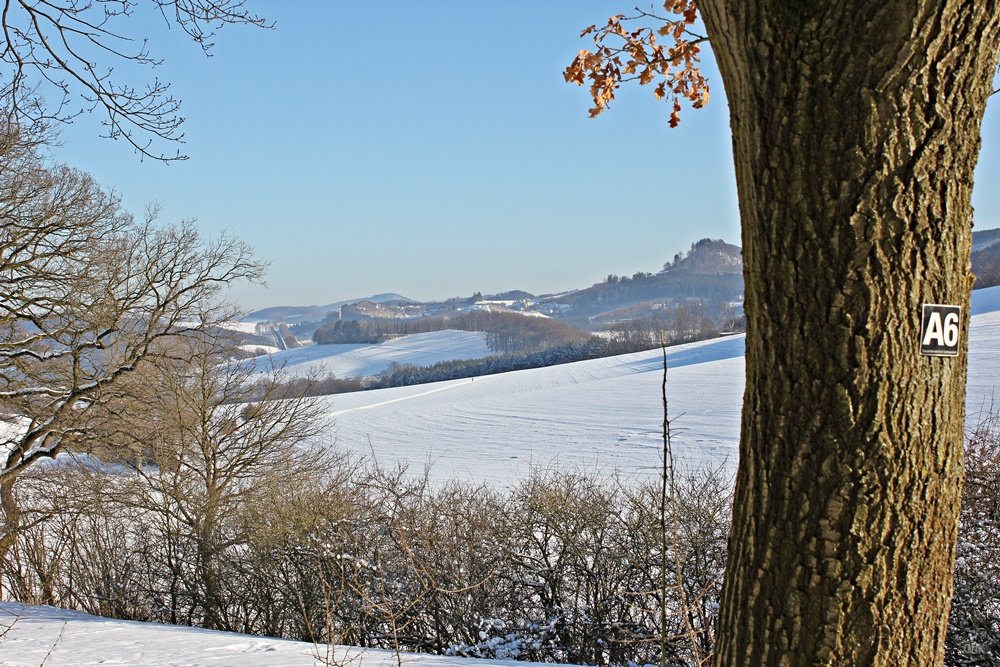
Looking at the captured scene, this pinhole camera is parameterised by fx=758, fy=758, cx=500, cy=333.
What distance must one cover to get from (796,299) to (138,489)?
17.7m

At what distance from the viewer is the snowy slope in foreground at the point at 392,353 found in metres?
91.9

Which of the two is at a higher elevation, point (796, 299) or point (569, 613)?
point (796, 299)

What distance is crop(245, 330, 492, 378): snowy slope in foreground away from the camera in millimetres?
91875

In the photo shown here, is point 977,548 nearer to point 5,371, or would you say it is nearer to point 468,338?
point 5,371

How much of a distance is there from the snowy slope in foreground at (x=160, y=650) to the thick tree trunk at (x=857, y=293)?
5288 millimetres

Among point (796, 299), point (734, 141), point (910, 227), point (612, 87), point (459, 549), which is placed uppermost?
point (612, 87)

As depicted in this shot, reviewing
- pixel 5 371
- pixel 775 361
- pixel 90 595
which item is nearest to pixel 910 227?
pixel 775 361

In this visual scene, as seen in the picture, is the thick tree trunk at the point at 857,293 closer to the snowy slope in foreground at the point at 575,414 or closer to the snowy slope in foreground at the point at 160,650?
the snowy slope in foreground at the point at 160,650

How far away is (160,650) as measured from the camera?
25.6 ft

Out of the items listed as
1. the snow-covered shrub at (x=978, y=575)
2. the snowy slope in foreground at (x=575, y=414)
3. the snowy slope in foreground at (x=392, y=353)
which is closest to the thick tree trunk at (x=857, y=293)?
the snow-covered shrub at (x=978, y=575)

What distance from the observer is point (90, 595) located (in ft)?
50.6

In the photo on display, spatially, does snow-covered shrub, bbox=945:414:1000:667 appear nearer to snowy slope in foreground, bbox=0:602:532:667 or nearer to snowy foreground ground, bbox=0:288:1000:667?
snowy foreground ground, bbox=0:288:1000:667

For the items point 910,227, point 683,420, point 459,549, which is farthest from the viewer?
point 683,420

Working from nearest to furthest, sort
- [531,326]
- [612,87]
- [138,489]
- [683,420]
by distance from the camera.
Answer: [612,87] < [138,489] < [683,420] < [531,326]
